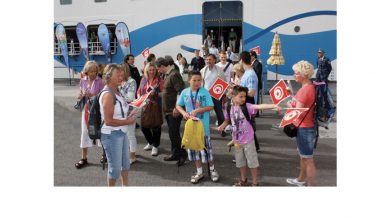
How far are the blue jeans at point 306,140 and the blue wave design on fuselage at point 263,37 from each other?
1227cm

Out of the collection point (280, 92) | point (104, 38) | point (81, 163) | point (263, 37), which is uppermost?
point (104, 38)

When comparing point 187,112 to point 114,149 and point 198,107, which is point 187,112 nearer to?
point 198,107

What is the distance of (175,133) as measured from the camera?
5.67 m

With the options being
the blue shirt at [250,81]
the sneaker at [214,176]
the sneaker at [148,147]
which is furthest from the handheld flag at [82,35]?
the sneaker at [214,176]

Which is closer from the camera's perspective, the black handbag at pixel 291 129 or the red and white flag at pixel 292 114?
the red and white flag at pixel 292 114

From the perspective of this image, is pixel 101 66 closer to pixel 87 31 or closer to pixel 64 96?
pixel 64 96

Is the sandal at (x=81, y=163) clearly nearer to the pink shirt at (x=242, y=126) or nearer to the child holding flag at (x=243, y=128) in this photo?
the child holding flag at (x=243, y=128)

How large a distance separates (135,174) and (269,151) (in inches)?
97.9

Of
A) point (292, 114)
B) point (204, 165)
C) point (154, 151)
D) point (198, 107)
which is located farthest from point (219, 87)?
point (154, 151)

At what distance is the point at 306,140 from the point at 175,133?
221cm

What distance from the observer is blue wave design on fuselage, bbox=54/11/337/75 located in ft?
51.1

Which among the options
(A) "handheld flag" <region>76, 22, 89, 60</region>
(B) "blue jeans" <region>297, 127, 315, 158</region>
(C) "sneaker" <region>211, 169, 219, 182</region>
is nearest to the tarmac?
(C) "sneaker" <region>211, 169, 219, 182</region>

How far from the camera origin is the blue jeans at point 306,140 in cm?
418

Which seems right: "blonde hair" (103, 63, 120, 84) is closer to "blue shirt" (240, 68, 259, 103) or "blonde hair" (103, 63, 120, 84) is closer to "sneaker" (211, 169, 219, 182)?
"sneaker" (211, 169, 219, 182)
